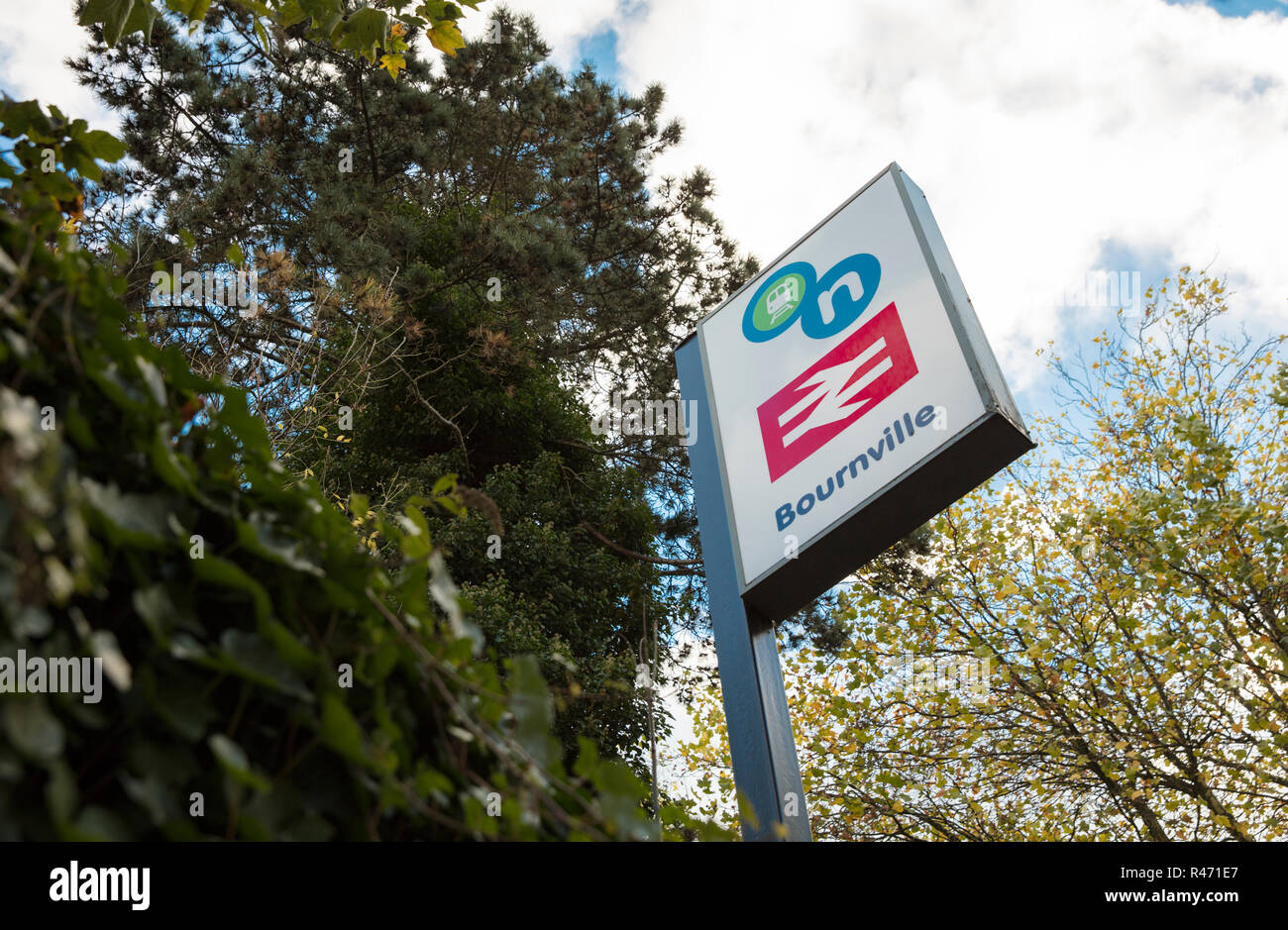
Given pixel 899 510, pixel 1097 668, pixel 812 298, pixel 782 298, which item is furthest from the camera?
pixel 1097 668

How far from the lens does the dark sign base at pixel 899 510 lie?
2881 mm

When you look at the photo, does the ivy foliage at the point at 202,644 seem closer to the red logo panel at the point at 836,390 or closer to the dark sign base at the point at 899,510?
the dark sign base at the point at 899,510

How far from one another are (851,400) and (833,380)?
0.14 metres

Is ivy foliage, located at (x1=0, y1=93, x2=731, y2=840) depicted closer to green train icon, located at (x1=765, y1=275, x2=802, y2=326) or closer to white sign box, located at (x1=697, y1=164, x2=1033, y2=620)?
white sign box, located at (x1=697, y1=164, x2=1033, y2=620)

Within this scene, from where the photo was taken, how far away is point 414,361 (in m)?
8.61

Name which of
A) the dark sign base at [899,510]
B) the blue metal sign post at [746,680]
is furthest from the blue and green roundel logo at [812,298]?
the dark sign base at [899,510]

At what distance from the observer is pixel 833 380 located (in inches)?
131

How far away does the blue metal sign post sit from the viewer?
281 cm

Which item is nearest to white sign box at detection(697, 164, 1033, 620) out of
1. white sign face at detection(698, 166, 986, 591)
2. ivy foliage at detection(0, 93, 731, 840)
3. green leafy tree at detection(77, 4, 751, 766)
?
white sign face at detection(698, 166, 986, 591)

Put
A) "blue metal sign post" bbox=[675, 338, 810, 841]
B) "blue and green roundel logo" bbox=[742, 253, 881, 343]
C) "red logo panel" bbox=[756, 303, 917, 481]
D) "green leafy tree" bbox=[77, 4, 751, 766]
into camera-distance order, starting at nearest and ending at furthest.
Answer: "blue metal sign post" bbox=[675, 338, 810, 841] < "red logo panel" bbox=[756, 303, 917, 481] < "blue and green roundel logo" bbox=[742, 253, 881, 343] < "green leafy tree" bbox=[77, 4, 751, 766]

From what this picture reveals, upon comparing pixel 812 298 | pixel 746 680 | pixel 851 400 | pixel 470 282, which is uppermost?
pixel 470 282

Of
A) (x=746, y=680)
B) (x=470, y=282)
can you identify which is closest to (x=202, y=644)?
(x=746, y=680)

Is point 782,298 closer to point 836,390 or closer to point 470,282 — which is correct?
point 836,390
